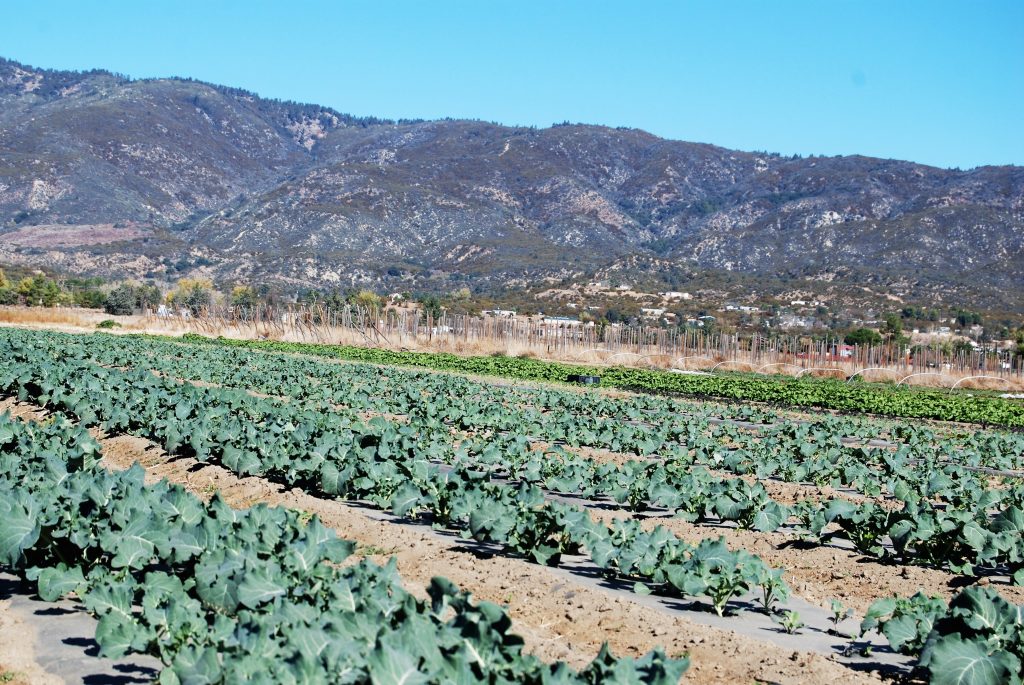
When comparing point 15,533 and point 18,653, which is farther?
point 15,533

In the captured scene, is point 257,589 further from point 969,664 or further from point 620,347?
point 620,347

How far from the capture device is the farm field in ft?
16.4

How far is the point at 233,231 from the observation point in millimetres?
131375

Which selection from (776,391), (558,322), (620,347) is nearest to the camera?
(776,391)

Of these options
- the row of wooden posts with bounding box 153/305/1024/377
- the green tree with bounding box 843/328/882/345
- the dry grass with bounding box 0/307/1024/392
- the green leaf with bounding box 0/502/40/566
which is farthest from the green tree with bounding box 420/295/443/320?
the green leaf with bounding box 0/502/40/566

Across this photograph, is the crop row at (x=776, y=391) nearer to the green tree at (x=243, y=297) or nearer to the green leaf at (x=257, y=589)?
the green leaf at (x=257, y=589)

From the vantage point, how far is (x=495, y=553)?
8.76 m

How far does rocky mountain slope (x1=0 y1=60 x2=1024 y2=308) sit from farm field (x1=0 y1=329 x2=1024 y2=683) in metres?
85.9

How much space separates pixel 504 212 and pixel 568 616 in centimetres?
13770

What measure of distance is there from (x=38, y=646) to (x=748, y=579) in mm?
4343

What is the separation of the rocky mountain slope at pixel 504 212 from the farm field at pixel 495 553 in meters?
85.9

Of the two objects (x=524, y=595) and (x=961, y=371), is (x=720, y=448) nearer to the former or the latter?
(x=524, y=595)

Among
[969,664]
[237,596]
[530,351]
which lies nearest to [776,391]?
[530,351]

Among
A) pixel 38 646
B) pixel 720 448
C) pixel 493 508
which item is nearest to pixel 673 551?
pixel 493 508
